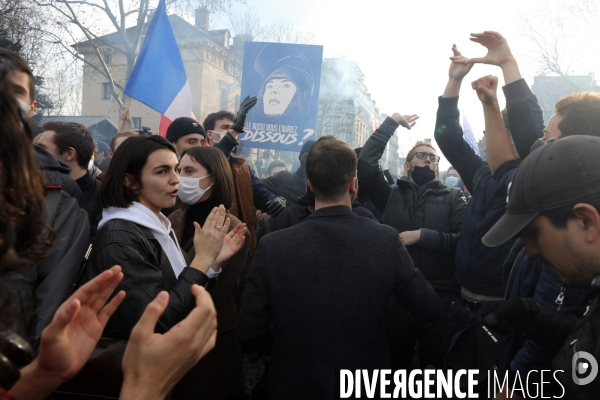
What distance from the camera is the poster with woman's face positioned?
24.5 feet

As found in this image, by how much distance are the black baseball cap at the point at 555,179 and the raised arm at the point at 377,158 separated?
2287 mm

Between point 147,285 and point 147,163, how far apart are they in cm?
82

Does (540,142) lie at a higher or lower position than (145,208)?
higher

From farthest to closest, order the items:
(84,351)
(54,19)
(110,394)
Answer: (54,19), (110,394), (84,351)

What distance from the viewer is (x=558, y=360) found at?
145 cm

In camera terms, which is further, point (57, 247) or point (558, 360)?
point (57, 247)

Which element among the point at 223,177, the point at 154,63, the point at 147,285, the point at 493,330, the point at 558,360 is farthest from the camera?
the point at 154,63

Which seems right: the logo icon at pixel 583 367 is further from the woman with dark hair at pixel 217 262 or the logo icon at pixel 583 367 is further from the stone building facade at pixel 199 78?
the stone building facade at pixel 199 78

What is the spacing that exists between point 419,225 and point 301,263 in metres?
2.03

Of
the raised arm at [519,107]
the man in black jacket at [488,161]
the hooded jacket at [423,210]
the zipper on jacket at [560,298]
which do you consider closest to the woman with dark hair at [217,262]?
the hooded jacket at [423,210]

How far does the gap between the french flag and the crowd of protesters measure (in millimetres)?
2186

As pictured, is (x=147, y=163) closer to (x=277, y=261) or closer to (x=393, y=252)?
(x=277, y=261)

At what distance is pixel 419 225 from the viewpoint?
13.3 ft

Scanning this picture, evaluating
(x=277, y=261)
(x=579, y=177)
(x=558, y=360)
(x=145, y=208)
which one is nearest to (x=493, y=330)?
(x=558, y=360)
